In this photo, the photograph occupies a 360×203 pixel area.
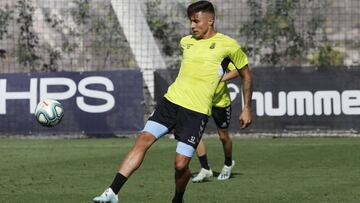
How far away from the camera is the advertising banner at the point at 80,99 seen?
69.6ft

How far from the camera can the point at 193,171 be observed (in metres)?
14.1

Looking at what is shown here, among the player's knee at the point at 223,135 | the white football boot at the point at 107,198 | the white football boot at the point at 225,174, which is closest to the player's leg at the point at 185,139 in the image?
the white football boot at the point at 107,198

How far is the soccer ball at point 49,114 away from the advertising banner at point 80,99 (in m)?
10.1

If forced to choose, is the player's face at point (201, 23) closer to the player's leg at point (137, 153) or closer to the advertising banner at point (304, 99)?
the player's leg at point (137, 153)

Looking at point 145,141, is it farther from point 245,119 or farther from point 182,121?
point 245,119

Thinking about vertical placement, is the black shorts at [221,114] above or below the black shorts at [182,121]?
below

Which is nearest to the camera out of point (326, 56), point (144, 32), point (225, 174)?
point (225, 174)

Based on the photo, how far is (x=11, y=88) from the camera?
2145 cm

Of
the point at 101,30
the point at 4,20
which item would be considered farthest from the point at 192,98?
the point at 4,20

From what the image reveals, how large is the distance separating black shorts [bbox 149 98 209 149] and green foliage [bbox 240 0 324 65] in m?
14.6

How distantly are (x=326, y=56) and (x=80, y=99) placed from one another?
25.5ft

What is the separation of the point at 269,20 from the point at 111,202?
15.3 meters

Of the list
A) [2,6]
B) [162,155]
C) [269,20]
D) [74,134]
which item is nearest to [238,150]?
[162,155]

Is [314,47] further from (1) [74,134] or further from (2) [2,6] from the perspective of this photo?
(2) [2,6]
